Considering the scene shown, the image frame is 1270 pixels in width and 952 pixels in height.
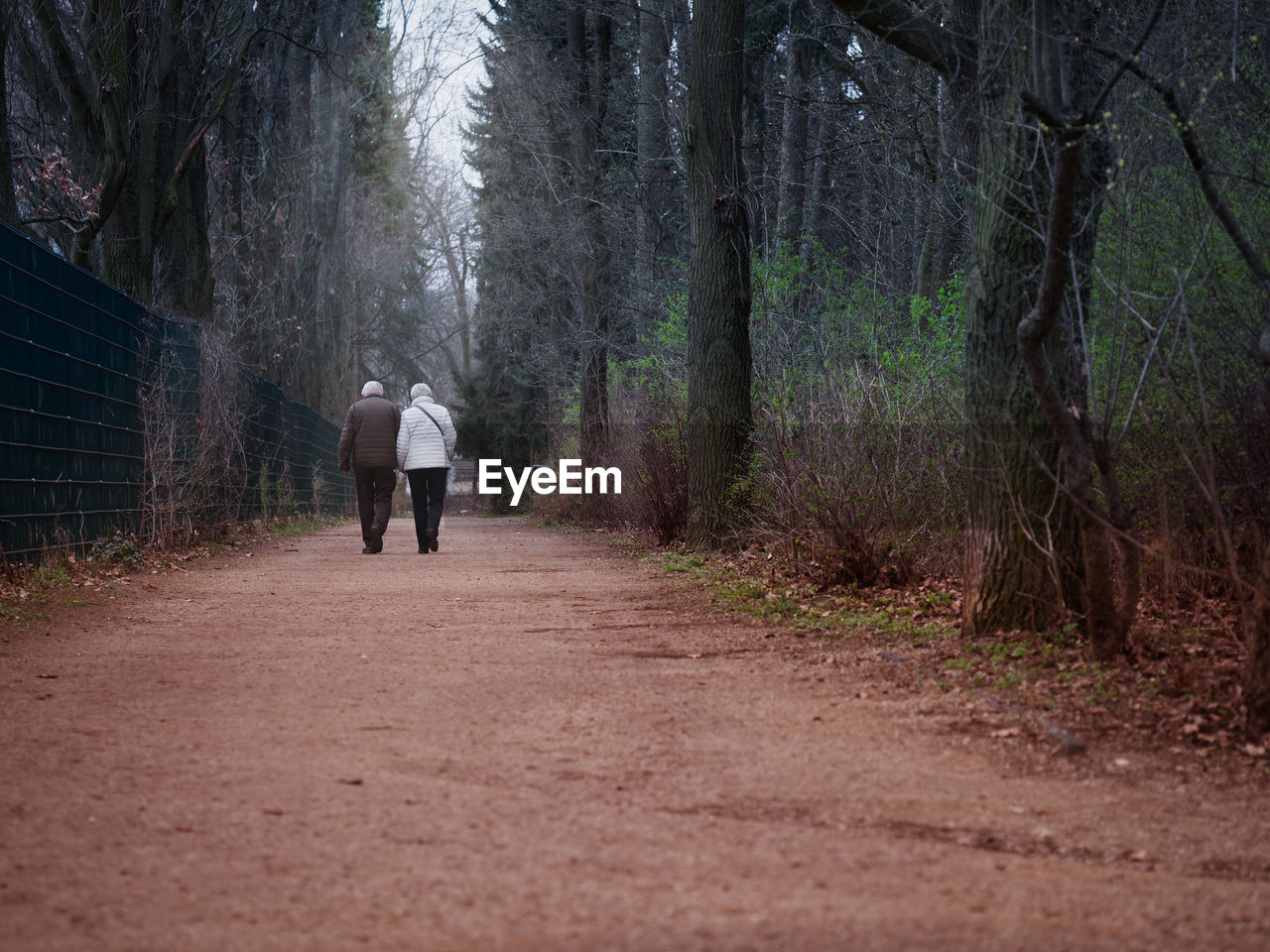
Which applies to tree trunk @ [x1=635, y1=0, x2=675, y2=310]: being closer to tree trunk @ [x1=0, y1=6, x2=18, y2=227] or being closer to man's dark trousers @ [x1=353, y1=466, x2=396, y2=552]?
man's dark trousers @ [x1=353, y1=466, x2=396, y2=552]

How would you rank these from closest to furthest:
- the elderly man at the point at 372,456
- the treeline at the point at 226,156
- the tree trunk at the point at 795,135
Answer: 1. the treeline at the point at 226,156
2. the elderly man at the point at 372,456
3. the tree trunk at the point at 795,135

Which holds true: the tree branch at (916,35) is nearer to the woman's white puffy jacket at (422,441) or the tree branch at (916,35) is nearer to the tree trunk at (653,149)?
the woman's white puffy jacket at (422,441)

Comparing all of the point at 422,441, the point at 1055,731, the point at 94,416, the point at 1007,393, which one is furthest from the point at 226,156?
the point at 1055,731

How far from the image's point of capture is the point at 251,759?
448 centimetres

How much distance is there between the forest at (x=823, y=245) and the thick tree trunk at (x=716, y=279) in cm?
3

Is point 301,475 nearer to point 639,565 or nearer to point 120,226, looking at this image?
point 120,226

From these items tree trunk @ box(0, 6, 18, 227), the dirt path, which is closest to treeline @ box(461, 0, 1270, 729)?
the dirt path

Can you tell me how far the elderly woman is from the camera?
1577cm

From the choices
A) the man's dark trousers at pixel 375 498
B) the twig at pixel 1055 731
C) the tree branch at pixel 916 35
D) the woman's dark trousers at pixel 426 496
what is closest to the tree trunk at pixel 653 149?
the woman's dark trousers at pixel 426 496

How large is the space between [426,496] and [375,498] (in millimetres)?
692

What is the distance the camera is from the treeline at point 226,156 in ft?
48.2

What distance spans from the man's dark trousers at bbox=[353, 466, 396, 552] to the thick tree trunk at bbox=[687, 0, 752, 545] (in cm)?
423

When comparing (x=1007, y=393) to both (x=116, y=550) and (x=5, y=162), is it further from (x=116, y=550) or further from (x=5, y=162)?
(x=5, y=162)

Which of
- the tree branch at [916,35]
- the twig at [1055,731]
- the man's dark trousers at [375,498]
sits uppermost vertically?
the tree branch at [916,35]
